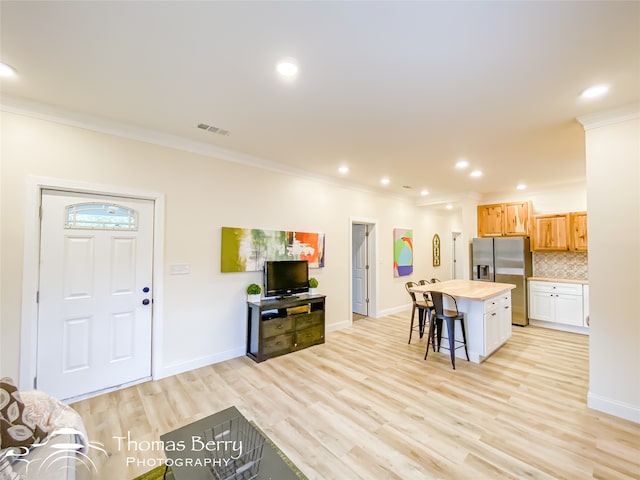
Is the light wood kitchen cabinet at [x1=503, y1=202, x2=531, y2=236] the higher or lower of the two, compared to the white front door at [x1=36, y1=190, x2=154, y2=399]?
higher

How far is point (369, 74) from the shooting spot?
6.81 feet

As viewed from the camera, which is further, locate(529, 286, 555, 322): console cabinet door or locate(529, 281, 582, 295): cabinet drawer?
locate(529, 286, 555, 322): console cabinet door

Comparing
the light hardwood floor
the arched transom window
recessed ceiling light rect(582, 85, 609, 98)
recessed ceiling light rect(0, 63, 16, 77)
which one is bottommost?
the light hardwood floor

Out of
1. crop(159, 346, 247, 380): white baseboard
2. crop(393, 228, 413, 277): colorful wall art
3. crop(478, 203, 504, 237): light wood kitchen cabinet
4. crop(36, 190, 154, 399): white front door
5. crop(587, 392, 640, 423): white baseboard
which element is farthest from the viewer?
crop(393, 228, 413, 277): colorful wall art

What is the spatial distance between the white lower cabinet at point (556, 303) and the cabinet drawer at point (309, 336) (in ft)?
14.2

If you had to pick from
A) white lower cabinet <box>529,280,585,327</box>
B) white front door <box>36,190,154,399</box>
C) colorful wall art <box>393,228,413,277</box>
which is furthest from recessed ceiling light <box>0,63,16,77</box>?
white lower cabinet <box>529,280,585,327</box>

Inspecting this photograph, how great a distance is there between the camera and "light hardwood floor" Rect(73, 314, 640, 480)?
6.46 feet

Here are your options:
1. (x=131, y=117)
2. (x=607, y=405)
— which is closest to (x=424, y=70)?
(x=131, y=117)

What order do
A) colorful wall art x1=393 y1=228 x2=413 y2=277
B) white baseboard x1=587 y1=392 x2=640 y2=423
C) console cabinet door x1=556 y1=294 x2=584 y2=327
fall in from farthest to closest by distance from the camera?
colorful wall art x1=393 y1=228 x2=413 y2=277 < console cabinet door x1=556 y1=294 x2=584 y2=327 < white baseboard x1=587 y1=392 x2=640 y2=423

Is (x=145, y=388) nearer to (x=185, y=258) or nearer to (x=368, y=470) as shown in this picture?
(x=185, y=258)

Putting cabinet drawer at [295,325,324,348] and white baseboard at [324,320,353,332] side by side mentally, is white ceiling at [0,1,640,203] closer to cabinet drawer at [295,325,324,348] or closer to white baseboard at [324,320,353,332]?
cabinet drawer at [295,325,324,348]

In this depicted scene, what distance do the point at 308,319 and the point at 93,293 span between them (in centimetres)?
265

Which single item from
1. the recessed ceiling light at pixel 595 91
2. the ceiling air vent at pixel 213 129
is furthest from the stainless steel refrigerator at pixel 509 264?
the ceiling air vent at pixel 213 129

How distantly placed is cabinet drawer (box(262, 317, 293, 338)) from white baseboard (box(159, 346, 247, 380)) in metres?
0.50
